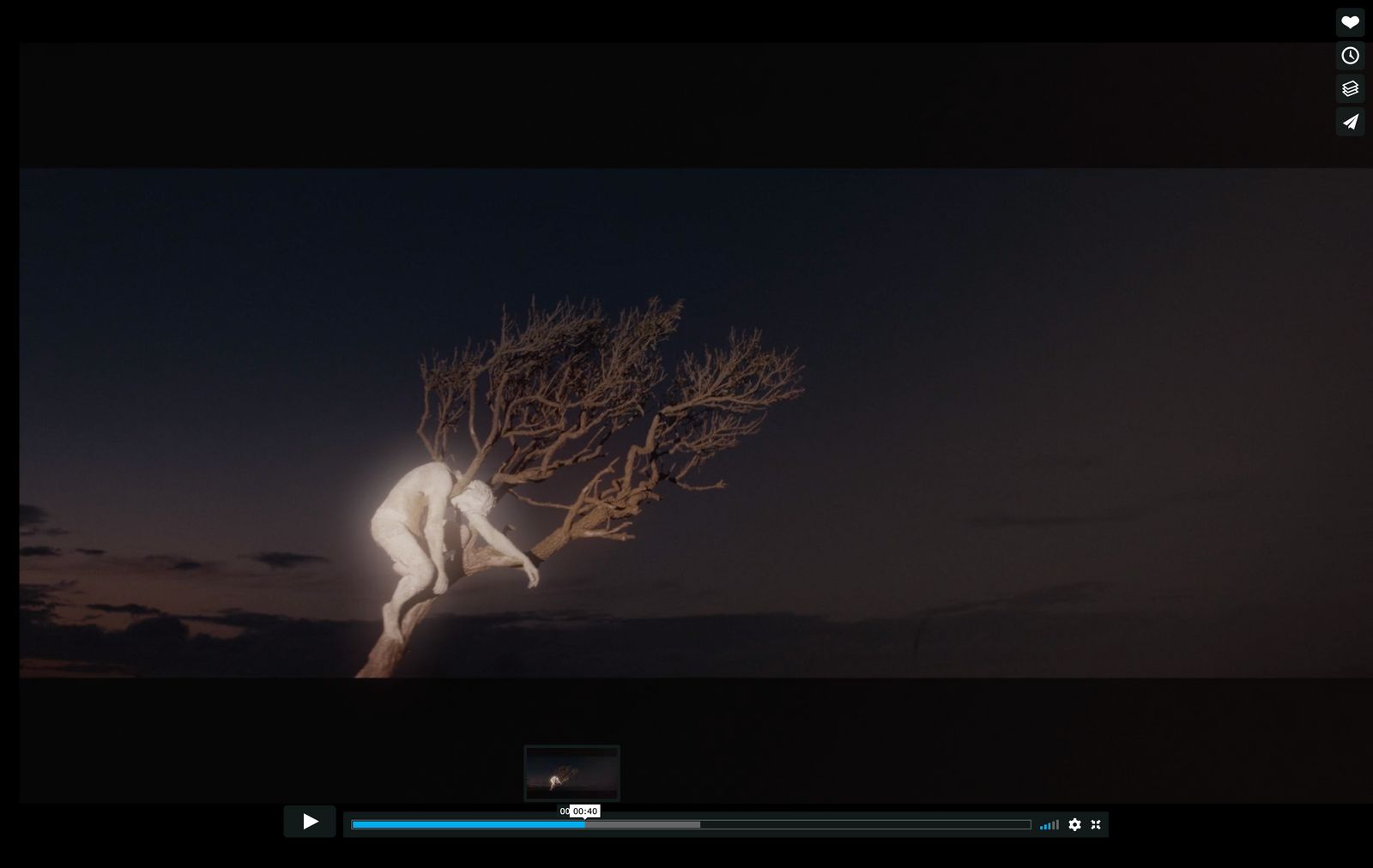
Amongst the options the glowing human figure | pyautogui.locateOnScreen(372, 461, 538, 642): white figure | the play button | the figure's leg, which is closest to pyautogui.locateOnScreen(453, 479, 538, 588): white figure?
pyautogui.locateOnScreen(372, 461, 538, 642): white figure

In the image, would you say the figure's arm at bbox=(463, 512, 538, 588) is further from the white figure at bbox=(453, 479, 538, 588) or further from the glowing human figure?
the glowing human figure

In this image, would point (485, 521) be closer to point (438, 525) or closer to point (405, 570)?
point (438, 525)

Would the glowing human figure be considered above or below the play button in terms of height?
above

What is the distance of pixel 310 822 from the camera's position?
15.8 feet

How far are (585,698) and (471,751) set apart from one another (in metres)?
0.61

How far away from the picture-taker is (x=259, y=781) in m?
5.46

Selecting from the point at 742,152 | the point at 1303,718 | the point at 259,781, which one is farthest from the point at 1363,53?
the point at 259,781

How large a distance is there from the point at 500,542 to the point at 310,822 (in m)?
2.18

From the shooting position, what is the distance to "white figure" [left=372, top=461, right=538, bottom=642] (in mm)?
6668

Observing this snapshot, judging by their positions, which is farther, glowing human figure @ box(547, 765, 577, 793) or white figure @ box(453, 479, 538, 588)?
white figure @ box(453, 479, 538, 588)

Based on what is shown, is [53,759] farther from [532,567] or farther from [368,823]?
[532,567]

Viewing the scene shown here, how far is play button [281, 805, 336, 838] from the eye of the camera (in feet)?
15.8

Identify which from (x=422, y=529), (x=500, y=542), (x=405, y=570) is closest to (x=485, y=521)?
(x=500, y=542)

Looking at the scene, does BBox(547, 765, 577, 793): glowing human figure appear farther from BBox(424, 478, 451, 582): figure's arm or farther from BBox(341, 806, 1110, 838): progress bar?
BBox(424, 478, 451, 582): figure's arm
